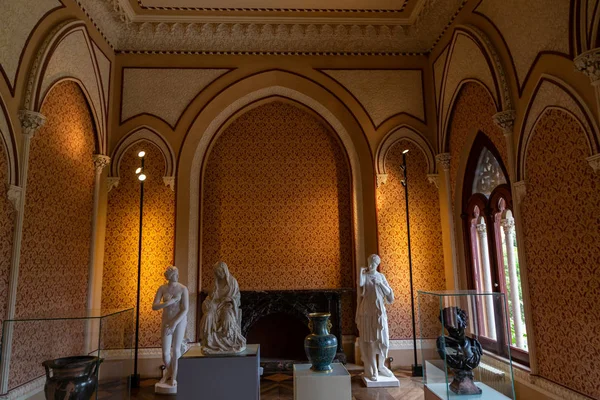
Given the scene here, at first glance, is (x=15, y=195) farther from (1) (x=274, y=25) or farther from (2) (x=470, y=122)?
(2) (x=470, y=122)

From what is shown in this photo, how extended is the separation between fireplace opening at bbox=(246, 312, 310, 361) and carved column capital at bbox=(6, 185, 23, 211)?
4.26 meters

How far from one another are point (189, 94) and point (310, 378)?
226 inches

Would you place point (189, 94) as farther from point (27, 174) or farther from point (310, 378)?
point (310, 378)

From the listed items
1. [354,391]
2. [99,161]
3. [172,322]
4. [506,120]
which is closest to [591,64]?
[506,120]

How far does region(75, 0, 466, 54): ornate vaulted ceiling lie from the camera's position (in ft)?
24.7

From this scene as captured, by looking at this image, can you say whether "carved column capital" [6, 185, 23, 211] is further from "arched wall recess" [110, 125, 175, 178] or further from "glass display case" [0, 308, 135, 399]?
"arched wall recess" [110, 125, 175, 178]

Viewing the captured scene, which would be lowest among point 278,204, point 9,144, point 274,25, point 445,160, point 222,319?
point 222,319

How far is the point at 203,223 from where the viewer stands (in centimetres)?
810

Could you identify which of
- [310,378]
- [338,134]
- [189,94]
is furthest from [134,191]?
[310,378]

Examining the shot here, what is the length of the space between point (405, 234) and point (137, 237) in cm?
469

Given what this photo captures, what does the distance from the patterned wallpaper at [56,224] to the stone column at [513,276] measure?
17.3 ft

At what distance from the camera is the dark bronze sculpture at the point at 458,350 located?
408 cm

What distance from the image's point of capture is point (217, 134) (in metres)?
8.28

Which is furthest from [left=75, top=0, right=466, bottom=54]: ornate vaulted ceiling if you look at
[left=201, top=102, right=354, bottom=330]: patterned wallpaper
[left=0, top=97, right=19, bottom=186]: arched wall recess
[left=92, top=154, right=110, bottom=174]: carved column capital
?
[left=0, top=97, right=19, bottom=186]: arched wall recess
